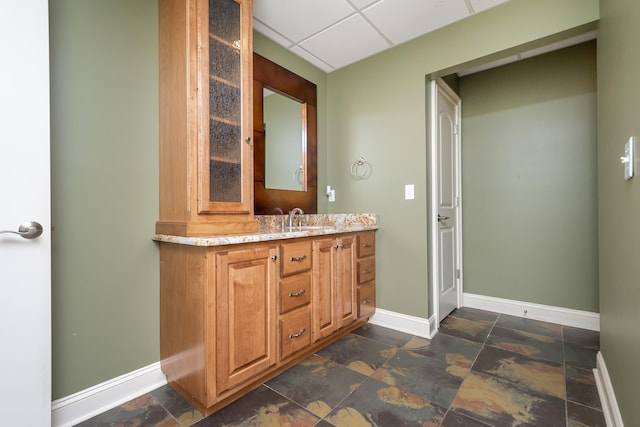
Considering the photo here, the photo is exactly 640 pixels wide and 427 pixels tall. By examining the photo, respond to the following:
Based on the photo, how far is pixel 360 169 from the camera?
2736 mm

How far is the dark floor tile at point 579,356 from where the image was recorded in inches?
73.7

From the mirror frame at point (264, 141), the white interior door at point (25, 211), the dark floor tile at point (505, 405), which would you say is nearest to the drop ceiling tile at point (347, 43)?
the mirror frame at point (264, 141)

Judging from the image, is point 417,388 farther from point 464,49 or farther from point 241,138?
point 464,49

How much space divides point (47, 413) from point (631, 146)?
8.28 feet

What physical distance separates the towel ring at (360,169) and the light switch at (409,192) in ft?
1.27

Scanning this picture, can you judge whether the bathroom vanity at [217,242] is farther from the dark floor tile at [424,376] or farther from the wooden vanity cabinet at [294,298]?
the dark floor tile at [424,376]

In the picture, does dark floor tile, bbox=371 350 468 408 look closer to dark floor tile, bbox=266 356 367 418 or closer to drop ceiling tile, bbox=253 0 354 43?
dark floor tile, bbox=266 356 367 418

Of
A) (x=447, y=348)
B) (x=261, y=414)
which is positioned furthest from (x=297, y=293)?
(x=447, y=348)

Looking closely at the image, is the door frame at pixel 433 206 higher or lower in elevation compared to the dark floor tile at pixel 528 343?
higher

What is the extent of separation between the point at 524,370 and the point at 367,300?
1.13m

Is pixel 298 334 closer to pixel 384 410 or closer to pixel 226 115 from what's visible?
pixel 384 410

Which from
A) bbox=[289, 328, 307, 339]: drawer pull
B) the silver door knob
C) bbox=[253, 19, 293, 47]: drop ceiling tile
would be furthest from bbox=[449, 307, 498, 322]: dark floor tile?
the silver door knob

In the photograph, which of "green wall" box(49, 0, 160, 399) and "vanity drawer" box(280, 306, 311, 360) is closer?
"green wall" box(49, 0, 160, 399)

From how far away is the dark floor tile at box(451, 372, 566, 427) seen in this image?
138 centimetres
